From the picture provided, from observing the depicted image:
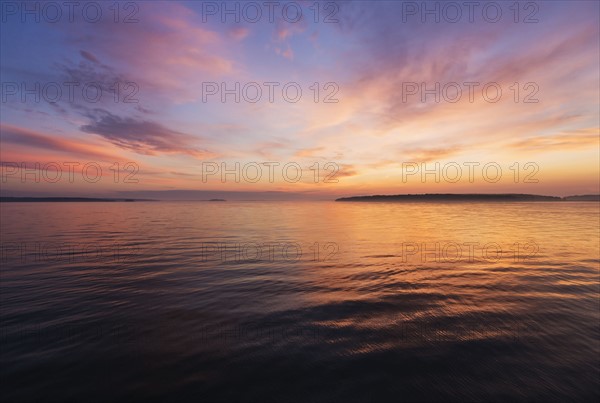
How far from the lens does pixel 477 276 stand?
1614cm

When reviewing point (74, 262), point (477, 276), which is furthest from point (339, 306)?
point (74, 262)

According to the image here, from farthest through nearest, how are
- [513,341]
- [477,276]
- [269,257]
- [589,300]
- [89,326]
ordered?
[269,257], [477,276], [589,300], [89,326], [513,341]

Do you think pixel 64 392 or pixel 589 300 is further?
pixel 589 300

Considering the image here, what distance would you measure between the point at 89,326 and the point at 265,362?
21.4 feet

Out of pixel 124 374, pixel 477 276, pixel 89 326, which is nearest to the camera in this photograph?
pixel 124 374

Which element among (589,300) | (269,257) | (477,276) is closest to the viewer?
(589,300)

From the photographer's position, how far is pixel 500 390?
6660mm

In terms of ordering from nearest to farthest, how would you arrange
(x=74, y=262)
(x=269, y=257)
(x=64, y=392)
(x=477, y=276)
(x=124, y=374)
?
(x=64, y=392)
(x=124, y=374)
(x=477, y=276)
(x=74, y=262)
(x=269, y=257)

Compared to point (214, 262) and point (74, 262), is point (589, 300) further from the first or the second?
point (74, 262)

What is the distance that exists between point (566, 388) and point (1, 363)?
46.2 ft

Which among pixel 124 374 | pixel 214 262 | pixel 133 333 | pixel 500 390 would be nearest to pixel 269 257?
pixel 214 262

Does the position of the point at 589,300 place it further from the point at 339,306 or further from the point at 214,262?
the point at 214,262

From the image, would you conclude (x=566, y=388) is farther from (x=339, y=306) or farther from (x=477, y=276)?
(x=477, y=276)

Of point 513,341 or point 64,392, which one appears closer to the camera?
point 64,392
